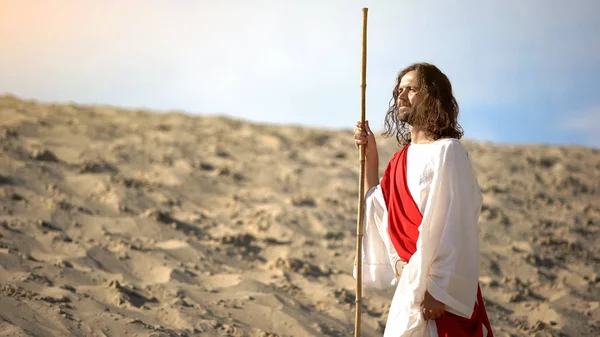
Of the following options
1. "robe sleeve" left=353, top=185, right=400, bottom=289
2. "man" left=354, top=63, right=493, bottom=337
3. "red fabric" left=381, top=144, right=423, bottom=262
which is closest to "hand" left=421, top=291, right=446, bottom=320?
"man" left=354, top=63, right=493, bottom=337

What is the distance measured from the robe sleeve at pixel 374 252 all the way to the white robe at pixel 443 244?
17.3 inches

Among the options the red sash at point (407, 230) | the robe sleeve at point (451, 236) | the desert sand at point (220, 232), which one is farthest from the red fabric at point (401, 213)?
the desert sand at point (220, 232)

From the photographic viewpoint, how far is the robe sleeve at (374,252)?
A: 11.5ft

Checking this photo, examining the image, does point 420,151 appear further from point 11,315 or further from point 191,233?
point 191,233

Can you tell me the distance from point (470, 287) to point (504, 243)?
14.4ft

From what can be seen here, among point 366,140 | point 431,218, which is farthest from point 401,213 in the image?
point 366,140

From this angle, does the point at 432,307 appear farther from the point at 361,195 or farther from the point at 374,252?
the point at 361,195

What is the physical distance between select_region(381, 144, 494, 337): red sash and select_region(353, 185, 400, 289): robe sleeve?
0.14 metres

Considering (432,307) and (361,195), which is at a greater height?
(361,195)

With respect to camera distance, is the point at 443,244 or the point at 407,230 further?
the point at 407,230

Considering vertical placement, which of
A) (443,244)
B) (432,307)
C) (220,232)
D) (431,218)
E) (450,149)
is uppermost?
(450,149)

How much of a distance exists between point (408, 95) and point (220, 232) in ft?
12.0

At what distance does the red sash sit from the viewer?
3.03 meters

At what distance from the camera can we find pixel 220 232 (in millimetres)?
6559
